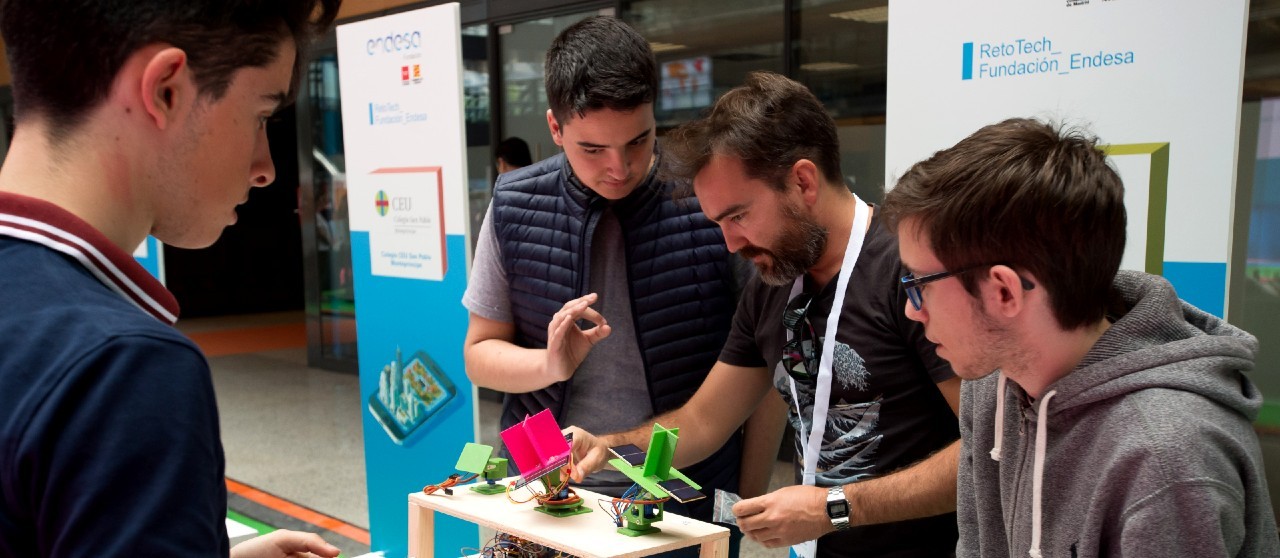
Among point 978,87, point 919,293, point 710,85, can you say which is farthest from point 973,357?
point 710,85

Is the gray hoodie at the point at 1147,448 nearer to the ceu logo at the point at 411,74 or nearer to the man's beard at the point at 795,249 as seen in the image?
the man's beard at the point at 795,249

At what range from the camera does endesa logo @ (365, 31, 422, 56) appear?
11.5ft

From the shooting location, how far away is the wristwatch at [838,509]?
1.67 meters

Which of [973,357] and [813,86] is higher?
[813,86]

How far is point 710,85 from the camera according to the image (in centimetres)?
544

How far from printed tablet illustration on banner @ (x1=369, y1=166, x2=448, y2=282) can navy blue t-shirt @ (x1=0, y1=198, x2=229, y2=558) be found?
2.87m

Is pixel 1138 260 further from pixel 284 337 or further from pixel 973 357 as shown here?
pixel 284 337

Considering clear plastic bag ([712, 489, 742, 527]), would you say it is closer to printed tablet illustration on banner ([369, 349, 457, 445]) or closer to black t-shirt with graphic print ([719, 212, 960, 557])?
black t-shirt with graphic print ([719, 212, 960, 557])

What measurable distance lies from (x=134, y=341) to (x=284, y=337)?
10.7 m

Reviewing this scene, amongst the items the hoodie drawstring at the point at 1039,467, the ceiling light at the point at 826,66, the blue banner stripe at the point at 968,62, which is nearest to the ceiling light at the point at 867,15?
the ceiling light at the point at 826,66

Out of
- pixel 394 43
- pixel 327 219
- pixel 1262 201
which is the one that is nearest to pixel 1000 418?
pixel 394 43

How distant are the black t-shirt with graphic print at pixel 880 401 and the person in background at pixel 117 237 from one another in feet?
3.66

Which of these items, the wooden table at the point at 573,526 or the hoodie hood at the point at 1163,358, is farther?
the wooden table at the point at 573,526

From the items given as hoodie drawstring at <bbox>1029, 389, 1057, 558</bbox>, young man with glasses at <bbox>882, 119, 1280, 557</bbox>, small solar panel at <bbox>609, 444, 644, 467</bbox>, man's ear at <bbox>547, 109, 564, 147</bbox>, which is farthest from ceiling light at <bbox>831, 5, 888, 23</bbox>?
hoodie drawstring at <bbox>1029, 389, 1057, 558</bbox>
